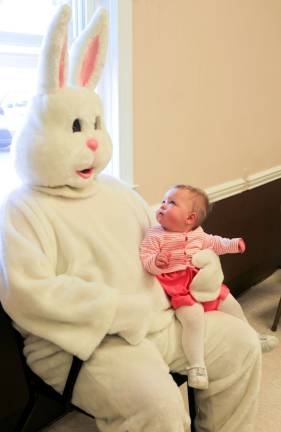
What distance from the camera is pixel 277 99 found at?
293 cm

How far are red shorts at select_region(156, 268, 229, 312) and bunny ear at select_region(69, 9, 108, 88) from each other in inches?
24.8

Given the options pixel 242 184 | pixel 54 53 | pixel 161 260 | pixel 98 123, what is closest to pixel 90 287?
pixel 161 260

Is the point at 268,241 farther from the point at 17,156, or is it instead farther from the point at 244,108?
the point at 17,156

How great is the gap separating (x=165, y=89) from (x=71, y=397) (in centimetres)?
128

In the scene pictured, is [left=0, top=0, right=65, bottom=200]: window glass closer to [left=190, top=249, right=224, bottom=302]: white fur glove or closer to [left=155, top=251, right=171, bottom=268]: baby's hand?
[left=155, top=251, right=171, bottom=268]: baby's hand

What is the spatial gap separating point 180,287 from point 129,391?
0.43 meters

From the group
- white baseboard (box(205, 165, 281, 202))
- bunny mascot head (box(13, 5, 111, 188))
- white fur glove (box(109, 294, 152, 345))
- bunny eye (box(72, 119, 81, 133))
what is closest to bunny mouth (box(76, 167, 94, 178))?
bunny mascot head (box(13, 5, 111, 188))

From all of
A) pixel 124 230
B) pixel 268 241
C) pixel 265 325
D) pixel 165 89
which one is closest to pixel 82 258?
pixel 124 230

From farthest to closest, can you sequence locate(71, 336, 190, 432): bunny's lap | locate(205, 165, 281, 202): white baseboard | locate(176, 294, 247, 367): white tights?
locate(205, 165, 281, 202): white baseboard
locate(176, 294, 247, 367): white tights
locate(71, 336, 190, 432): bunny's lap

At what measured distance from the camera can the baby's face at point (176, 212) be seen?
58.5 inches

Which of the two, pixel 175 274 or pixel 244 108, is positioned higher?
pixel 244 108

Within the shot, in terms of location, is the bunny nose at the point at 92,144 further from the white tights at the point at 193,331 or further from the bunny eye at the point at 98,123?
the white tights at the point at 193,331

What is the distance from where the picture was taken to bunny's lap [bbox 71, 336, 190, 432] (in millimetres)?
1165

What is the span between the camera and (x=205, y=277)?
1.48m
